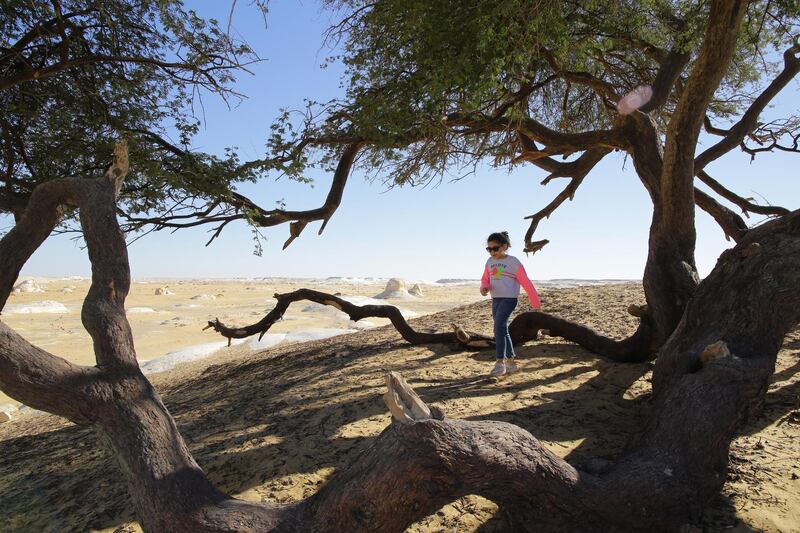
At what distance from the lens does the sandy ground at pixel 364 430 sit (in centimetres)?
299

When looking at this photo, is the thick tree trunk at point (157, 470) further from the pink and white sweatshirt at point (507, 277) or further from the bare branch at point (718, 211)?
the bare branch at point (718, 211)

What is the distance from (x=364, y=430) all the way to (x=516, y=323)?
10.3 feet

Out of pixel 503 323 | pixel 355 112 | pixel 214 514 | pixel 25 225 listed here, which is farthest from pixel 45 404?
pixel 355 112

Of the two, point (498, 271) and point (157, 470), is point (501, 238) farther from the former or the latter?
point (157, 470)

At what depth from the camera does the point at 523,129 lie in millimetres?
6410

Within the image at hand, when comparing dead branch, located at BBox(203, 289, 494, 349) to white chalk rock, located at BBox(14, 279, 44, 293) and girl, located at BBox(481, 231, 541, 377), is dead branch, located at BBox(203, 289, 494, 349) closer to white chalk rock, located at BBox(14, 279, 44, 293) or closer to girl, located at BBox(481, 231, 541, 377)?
girl, located at BBox(481, 231, 541, 377)

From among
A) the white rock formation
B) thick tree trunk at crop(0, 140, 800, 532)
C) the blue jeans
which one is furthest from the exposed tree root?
the white rock formation

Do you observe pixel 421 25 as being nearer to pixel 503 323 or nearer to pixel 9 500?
pixel 503 323

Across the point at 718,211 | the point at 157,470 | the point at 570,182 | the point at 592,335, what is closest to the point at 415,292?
the point at 570,182

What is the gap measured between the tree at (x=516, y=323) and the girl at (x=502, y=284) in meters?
1.22

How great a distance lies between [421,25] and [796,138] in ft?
21.8

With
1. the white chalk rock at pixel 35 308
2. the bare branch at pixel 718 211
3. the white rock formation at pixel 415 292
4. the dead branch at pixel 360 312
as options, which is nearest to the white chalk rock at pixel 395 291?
the white rock formation at pixel 415 292

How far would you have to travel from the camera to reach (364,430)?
409 cm

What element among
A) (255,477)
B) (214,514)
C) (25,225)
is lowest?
(255,477)
